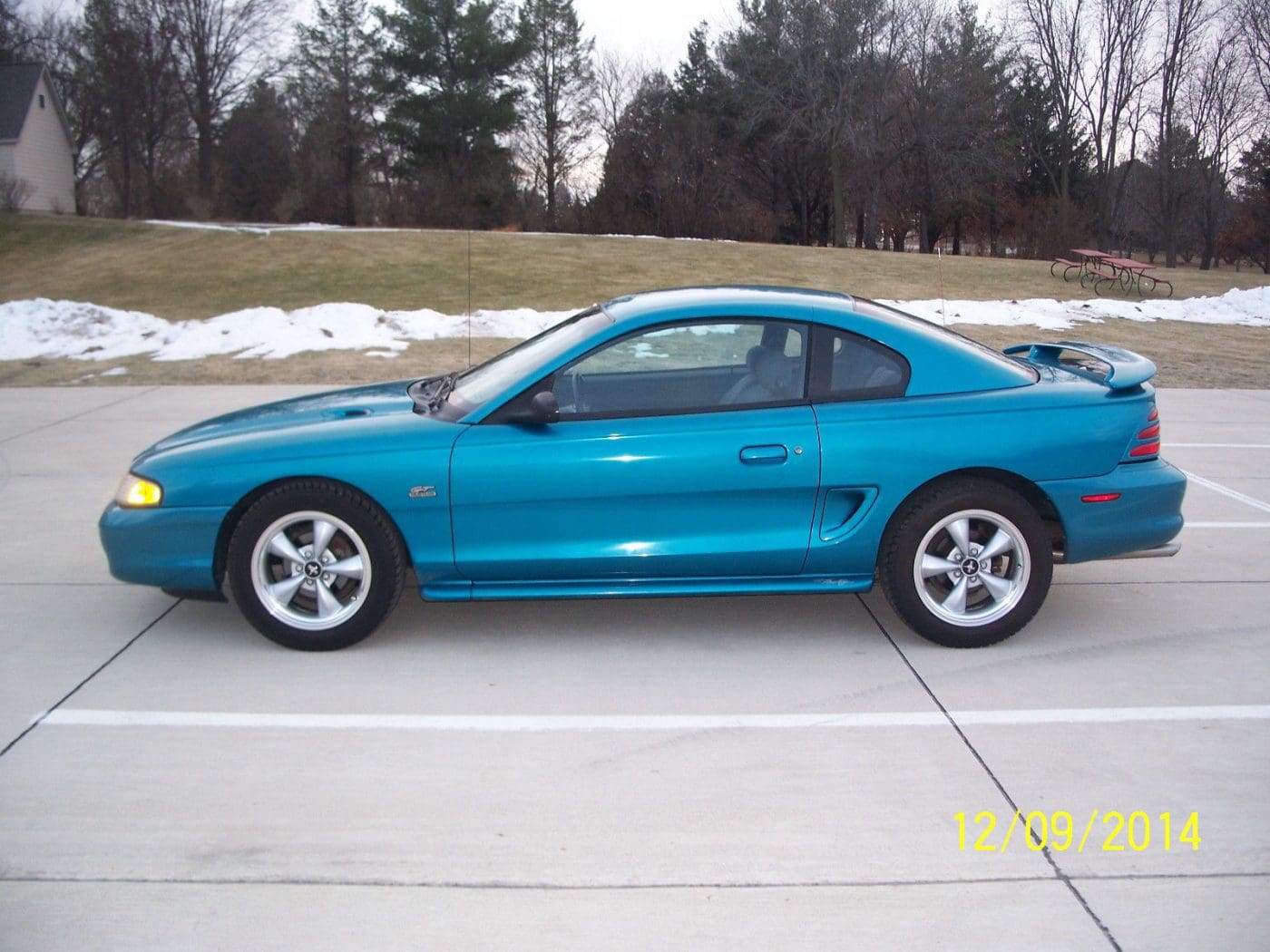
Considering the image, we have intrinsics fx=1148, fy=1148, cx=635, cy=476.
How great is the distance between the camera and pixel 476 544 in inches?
185

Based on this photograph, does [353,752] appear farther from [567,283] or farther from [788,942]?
[567,283]

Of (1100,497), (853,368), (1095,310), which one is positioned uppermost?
(853,368)

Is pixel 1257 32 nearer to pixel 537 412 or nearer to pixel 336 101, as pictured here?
pixel 336 101

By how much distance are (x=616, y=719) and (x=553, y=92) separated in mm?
47066

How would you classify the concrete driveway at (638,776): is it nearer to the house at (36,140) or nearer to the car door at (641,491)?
the car door at (641,491)

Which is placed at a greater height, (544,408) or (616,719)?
(544,408)

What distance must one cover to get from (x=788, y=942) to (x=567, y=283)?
721 inches

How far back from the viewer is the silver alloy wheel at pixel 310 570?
4676mm

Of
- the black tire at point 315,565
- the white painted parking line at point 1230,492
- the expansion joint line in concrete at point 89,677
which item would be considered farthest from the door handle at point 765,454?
the white painted parking line at point 1230,492

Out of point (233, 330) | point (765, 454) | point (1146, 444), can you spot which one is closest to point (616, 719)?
point (765, 454)

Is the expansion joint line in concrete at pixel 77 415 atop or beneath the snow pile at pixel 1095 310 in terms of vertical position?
beneath

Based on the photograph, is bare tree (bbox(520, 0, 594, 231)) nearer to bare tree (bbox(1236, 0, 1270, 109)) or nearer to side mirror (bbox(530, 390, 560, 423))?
bare tree (bbox(1236, 0, 1270, 109))

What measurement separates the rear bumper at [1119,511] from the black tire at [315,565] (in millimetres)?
2781

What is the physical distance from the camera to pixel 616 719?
4219 mm
